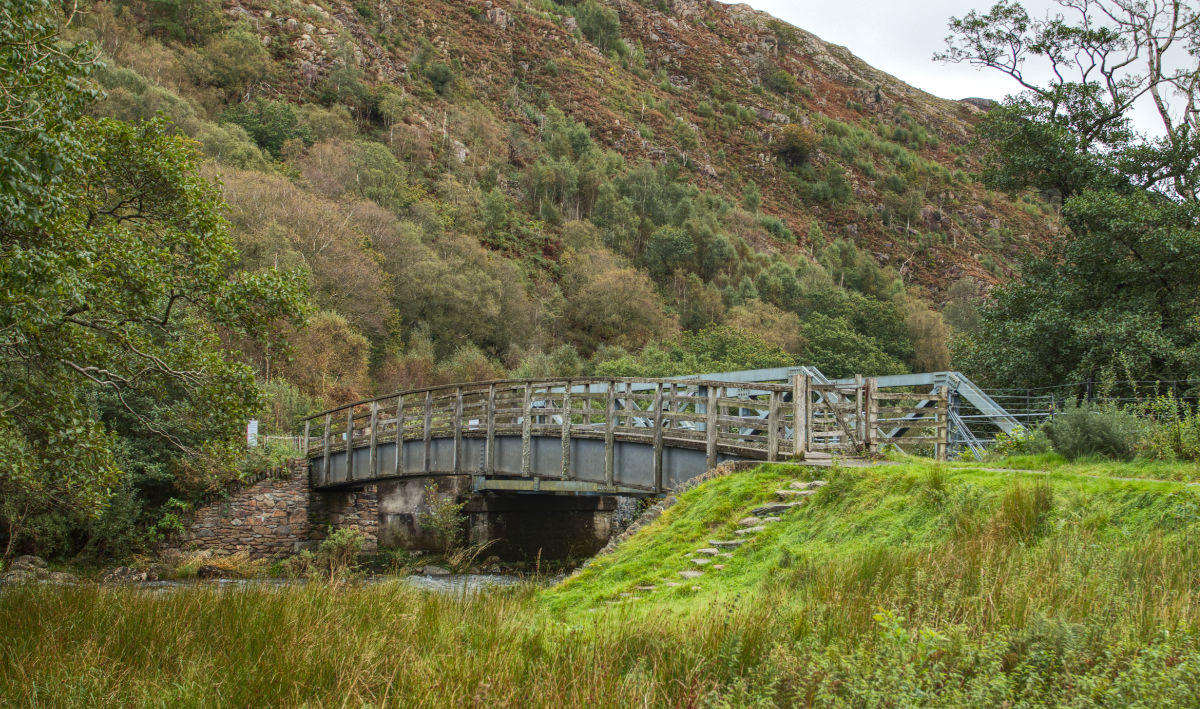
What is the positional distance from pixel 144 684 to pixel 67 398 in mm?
6288

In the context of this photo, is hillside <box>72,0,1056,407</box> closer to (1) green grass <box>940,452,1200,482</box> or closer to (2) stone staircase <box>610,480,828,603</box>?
(2) stone staircase <box>610,480,828,603</box>

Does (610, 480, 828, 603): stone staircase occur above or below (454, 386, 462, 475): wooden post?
below

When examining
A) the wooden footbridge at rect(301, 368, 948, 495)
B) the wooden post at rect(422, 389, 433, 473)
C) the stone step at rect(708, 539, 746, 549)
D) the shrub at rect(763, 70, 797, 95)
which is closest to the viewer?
the stone step at rect(708, 539, 746, 549)

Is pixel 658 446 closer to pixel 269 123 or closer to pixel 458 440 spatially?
pixel 458 440

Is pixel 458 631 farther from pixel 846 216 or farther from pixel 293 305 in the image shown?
pixel 846 216

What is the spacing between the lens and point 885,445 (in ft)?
44.7

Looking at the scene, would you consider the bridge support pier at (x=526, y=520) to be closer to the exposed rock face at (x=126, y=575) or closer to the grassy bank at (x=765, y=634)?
the exposed rock face at (x=126, y=575)

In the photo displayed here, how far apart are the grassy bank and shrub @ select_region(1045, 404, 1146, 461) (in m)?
3.43

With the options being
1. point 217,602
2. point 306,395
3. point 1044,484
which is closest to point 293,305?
point 217,602

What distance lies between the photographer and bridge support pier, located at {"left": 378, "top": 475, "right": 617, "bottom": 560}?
75.1ft

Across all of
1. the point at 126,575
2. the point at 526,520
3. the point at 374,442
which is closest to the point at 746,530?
the point at 526,520

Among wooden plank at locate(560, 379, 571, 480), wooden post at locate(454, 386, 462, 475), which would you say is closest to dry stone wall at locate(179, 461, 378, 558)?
wooden post at locate(454, 386, 462, 475)

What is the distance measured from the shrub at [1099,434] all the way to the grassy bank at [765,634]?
3.43m

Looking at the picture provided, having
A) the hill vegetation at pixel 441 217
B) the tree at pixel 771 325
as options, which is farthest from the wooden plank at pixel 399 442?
the tree at pixel 771 325
